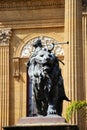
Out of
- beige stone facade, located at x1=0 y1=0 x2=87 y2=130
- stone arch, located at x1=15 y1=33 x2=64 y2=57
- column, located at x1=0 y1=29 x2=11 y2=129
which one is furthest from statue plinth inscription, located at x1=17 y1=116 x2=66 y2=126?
stone arch, located at x1=15 y1=33 x2=64 y2=57

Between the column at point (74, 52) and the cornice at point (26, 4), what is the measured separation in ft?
13.6

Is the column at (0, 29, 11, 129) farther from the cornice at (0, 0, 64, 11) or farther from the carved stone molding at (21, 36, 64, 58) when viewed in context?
the cornice at (0, 0, 64, 11)

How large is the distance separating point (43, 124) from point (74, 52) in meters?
12.2

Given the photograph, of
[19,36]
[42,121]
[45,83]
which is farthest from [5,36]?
[42,121]

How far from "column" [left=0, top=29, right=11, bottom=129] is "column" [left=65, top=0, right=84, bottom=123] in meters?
5.16

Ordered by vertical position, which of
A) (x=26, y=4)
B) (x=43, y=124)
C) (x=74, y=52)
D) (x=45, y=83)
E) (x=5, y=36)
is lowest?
(x=43, y=124)

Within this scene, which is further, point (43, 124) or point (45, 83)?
point (45, 83)

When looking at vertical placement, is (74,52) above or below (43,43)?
below

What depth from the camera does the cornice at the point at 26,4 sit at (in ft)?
106

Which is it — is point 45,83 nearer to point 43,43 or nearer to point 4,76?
point 43,43

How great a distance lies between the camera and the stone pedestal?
50.9 feet

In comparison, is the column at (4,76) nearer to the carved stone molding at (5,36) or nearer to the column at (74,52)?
the carved stone molding at (5,36)

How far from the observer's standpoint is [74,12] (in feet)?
91.6

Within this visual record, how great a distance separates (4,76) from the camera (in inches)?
1261
